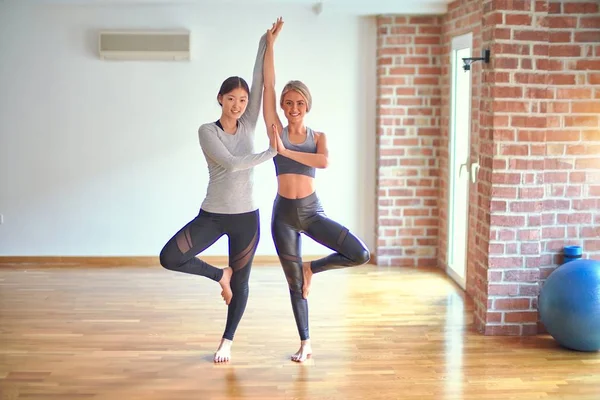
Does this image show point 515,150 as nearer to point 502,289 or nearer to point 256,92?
point 502,289

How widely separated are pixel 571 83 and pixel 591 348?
1596mm

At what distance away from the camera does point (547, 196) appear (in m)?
4.95

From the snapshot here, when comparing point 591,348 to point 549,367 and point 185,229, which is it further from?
point 185,229

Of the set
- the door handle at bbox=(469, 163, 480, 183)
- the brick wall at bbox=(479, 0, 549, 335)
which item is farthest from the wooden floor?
the door handle at bbox=(469, 163, 480, 183)

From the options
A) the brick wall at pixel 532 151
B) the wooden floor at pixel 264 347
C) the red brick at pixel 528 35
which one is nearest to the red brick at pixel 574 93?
the brick wall at pixel 532 151

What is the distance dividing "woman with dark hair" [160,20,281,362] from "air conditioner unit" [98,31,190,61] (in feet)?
8.18

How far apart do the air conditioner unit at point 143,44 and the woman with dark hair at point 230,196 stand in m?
2.49

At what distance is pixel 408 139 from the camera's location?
270 inches

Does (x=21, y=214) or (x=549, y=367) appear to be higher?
(x=21, y=214)

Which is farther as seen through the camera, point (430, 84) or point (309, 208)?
point (430, 84)

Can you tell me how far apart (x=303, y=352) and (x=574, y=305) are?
1.55 metres

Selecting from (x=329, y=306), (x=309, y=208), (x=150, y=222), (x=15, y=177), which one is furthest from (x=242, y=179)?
(x=15, y=177)

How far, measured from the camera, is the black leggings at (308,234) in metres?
4.33

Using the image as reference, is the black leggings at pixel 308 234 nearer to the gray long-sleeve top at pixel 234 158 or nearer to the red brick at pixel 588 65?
the gray long-sleeve top at pixel 234 158
